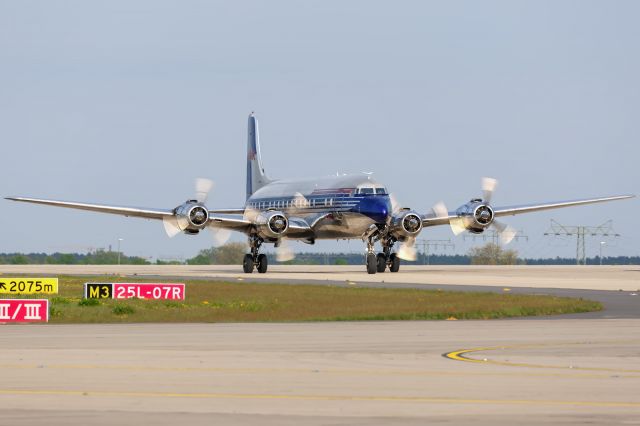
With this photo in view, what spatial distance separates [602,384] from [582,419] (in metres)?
3.64

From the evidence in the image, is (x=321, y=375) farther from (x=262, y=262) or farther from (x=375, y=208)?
(x=262, y=262)

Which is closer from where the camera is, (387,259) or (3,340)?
(3,340)

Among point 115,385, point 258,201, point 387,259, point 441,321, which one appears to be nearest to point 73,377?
point 115,385

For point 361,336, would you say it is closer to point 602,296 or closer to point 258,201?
point 602,296

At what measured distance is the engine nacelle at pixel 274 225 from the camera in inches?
2916

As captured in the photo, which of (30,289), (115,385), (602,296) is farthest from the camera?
(602,296)

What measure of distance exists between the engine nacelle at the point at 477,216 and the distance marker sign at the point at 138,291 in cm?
3488

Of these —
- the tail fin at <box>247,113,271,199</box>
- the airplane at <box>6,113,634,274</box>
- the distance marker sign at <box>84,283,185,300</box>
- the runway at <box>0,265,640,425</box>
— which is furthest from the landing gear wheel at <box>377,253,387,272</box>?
the runway at <box>0,265,640,425</box>

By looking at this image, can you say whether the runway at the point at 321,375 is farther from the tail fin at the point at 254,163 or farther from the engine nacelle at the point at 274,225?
the tail fin at the point at 254,163

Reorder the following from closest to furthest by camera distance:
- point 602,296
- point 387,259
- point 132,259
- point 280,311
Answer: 1. point 280,311
2. point 602,296
3. point 387,259
4. point 132,259

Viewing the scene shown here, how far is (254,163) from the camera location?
98312 millimetres

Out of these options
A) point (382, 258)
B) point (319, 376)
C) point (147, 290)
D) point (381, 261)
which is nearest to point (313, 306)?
point (147, 290)

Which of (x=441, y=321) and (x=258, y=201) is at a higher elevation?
(x=258, y=201)

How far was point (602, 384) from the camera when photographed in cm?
1727
